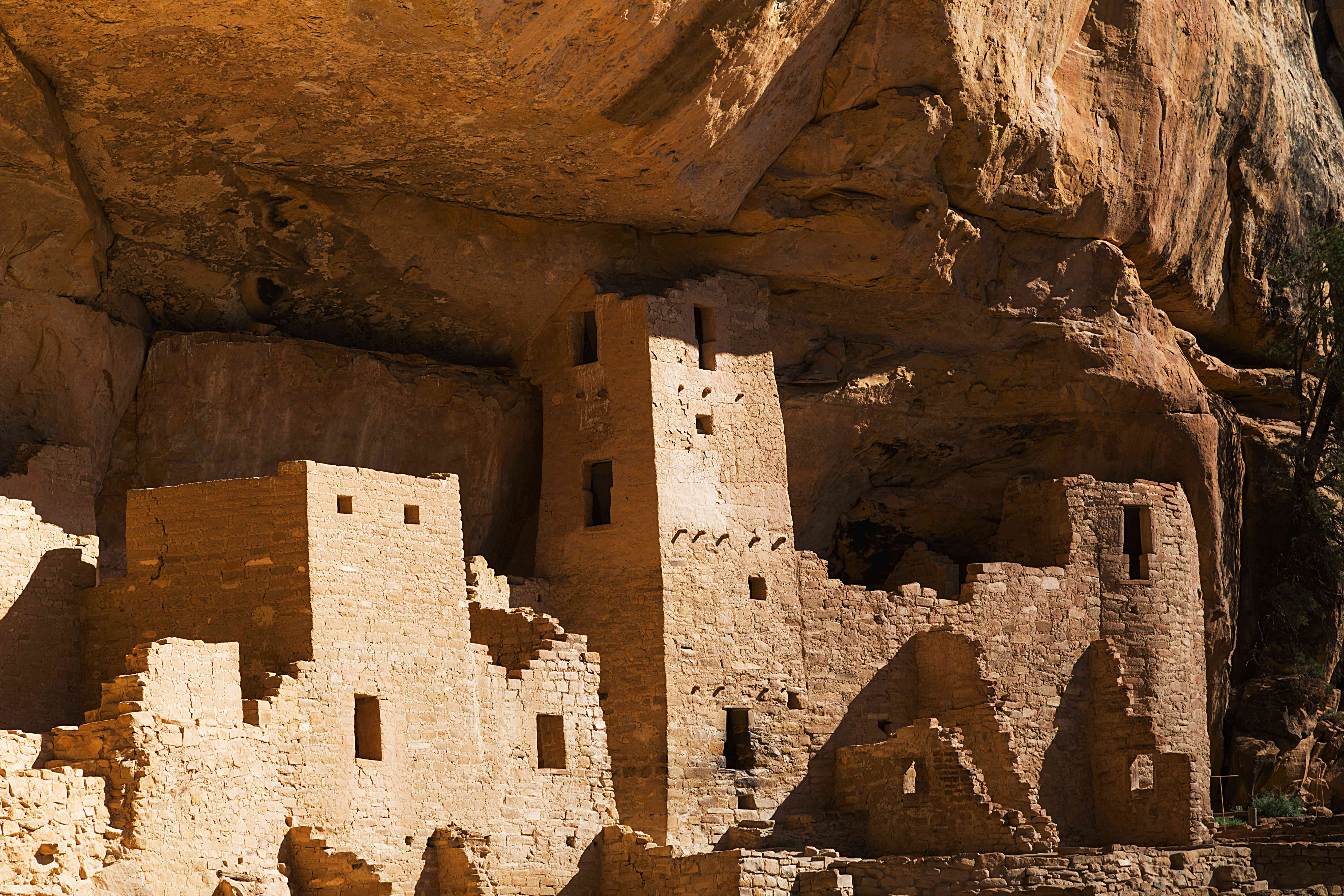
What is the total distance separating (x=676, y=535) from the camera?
28.7 m

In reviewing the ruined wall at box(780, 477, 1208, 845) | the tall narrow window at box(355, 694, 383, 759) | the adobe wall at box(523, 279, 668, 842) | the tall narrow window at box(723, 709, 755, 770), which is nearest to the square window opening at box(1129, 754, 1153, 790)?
the ruined wall at box(780, 477, 1208, 845)

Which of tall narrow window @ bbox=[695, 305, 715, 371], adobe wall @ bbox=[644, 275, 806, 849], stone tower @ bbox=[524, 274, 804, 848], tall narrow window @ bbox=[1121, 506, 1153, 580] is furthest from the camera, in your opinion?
tall narrow window @ bbox=[1121, 506, 1153, 580]

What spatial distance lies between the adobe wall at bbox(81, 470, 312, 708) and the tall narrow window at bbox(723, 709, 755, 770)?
24.7 feet

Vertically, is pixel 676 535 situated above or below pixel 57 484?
below

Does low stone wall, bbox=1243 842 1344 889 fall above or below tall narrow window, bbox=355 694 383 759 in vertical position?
below

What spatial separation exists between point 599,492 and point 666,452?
1446 mm

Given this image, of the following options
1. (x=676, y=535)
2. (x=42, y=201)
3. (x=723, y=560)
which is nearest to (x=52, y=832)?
(x=42, y=201)

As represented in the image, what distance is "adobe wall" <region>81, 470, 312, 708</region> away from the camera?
23.2 metres

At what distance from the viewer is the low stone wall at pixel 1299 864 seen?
1123 inches

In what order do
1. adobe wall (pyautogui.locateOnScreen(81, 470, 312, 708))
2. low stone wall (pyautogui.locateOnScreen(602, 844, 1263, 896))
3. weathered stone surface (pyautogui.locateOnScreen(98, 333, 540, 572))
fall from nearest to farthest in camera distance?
adobe wall (pyautogui.locateOnScreen(81, 470, 312, 708)) < low stone wall (pyautogui.locateOnScreen(602, 844, 1263, 896)) < weathered stone surface (pyautogui.locateOnScreen(98, 333, 540, 572))

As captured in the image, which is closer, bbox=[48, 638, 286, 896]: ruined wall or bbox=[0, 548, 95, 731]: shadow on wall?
bbox=[48, 638, 286, 896]: ruined wall

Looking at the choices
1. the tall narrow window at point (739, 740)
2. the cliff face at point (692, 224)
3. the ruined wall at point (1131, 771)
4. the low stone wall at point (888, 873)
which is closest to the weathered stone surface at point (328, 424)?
the cliff face at point (692, 224)

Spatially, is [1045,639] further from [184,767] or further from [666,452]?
[184,767]

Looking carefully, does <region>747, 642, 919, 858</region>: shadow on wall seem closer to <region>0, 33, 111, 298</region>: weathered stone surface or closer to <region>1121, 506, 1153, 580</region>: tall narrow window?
<region>1121, 506, 1153, 580</region>: tall narrow window
